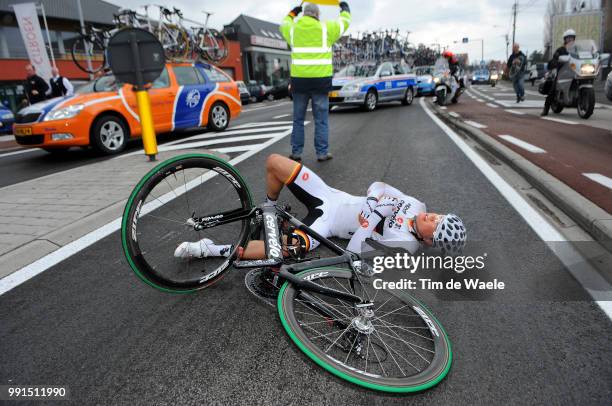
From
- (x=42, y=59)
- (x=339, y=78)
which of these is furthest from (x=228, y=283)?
(x=42, y=59)

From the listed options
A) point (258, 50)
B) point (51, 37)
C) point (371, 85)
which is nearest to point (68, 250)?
point (371, 85)

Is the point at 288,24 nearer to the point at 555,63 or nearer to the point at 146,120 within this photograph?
the point at 146,120

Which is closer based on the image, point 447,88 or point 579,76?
point 579,76

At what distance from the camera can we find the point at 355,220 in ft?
9.82

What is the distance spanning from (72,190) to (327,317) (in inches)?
167

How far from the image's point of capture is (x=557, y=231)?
3.37 m

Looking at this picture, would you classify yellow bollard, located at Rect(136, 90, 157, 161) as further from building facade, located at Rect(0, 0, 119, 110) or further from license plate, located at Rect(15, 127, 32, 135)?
building facade, located at Rect(0, 0, 119, 110)

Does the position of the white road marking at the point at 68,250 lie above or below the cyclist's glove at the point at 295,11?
below

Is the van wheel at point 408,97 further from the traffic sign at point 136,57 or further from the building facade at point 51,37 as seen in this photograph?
the building facade at point 51,37

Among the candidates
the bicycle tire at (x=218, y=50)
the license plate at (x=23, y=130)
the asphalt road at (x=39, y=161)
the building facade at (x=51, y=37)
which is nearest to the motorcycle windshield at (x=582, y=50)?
the asphalt road at (x=39, y=161)

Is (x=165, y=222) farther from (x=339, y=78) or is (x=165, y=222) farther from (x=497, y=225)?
(x=339, y=78)

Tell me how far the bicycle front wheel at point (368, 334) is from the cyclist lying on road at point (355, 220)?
15.6 inches

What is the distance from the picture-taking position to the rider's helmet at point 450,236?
243cm

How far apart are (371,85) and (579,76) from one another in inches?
263
